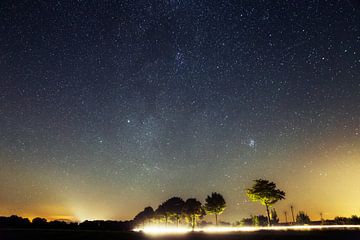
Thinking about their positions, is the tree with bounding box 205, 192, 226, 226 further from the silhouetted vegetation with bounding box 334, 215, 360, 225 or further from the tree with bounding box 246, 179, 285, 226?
the silhouetted vegetation with bounding box 334, 215, 360, 225

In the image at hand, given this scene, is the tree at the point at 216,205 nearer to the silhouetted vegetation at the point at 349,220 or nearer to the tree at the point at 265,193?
the tree at the point at 265,193

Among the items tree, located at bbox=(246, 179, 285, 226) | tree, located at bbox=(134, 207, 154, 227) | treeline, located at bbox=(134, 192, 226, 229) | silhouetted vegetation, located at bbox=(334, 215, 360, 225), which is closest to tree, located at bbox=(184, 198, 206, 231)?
treeline, located at bbox=(134, 192, 226, 229)

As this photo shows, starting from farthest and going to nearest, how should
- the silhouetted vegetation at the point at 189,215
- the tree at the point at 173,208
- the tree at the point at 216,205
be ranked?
1. the tree at the point at 173,208
2. the tree at the point at 216,205
3. the silhouetted vegetation at the point at 189,215

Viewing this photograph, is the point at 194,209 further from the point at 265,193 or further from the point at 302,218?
the point at 302,218

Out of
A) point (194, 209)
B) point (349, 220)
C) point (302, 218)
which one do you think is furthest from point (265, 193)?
point (302, 218)

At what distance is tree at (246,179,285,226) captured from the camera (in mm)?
58562

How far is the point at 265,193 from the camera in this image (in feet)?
192

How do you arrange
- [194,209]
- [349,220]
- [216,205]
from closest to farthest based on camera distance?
[349,220] → [216,205] → [194,209]

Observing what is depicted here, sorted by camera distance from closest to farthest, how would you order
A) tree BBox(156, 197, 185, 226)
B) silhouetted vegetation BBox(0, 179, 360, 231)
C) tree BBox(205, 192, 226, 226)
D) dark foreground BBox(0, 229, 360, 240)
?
dark foreground BBox(0, 229, 360, 240) → silhouetted vegetation BBox(0, 179, 360, 231) → tree BBox(205, 192, 226, 226) → tree BBox(156, 197, 185, 226)

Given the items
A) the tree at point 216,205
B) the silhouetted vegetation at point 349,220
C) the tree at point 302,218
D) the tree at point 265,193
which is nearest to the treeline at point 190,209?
the tree at point 216,205

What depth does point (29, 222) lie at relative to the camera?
53.0m

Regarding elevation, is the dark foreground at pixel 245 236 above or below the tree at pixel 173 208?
below

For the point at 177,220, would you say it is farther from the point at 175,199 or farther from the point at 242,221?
the point at 242,221

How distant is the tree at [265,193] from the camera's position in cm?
5856
